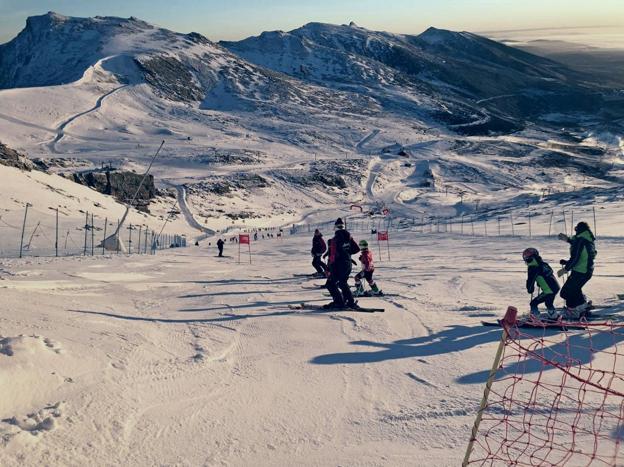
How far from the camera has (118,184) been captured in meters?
Answer: 53.3

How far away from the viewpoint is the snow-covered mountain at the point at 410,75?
139250 mm

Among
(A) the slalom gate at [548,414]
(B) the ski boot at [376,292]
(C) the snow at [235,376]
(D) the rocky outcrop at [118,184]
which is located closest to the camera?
(A) the slalom gate at [548,414]

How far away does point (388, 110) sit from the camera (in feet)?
402

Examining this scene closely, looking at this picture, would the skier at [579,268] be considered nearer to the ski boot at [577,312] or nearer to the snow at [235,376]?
the ski boot at [577,312]

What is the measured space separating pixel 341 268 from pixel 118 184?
45.3m

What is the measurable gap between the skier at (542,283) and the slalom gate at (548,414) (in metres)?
2.42

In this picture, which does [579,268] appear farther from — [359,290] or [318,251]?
[318,251]

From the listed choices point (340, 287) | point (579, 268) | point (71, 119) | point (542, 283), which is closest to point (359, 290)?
point (340, 287)

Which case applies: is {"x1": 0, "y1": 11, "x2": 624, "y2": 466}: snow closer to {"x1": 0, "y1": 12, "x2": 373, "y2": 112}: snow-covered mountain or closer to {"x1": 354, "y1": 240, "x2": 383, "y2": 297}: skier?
{"x1": 354, "y1": 240, "x2": 383, "y2": 297}: skier

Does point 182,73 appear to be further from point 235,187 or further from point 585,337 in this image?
point 585,337

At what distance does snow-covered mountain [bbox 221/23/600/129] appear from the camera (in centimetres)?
13925

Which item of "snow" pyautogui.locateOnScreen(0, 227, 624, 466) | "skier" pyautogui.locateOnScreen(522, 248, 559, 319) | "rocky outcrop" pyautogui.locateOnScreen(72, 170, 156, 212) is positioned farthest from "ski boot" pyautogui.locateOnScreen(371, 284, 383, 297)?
"rocky outcrop" pyautogui.locateOnScreen(72, 170, 156, 212)

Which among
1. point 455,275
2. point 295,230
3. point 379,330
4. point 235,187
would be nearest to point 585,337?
point 379,330

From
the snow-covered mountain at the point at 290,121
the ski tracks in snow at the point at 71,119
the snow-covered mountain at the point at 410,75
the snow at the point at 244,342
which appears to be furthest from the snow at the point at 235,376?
the snow-covered mountain at the point at 410,75
